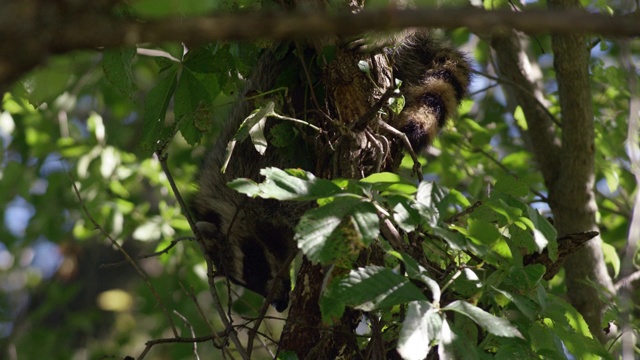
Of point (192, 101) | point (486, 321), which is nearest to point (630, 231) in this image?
point (486, 321)

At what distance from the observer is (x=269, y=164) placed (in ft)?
13.4

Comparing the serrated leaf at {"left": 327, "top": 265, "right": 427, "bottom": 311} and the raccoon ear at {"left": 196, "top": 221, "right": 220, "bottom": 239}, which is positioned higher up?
the serrated leaf at {"left": 327, "top": 265, "right": 427, "bottom": 311}

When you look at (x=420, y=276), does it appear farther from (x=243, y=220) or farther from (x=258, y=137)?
(x=243, y=220)

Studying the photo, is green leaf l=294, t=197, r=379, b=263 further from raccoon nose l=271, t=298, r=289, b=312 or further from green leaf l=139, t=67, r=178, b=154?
raccoon nose l=271, t=298, r=289, b=312

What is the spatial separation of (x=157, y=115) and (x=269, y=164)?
3.39 feet

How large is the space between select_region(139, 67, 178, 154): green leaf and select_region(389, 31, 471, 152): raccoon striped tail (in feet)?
3.01

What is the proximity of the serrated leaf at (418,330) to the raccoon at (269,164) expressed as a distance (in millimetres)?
1379

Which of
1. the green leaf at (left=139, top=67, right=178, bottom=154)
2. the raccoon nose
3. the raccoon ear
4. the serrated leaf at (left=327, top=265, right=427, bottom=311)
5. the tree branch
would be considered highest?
the tree branch

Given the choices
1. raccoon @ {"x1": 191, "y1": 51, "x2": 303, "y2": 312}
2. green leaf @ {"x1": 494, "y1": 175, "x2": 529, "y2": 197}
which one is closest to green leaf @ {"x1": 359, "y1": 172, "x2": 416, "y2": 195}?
green leaf @ {"x1": 494, "y1": 175, "x2": 529, "y2": 197}

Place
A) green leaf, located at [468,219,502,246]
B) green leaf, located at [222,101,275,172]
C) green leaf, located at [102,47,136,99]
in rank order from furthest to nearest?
green leaf, located at [102,47,136,99]
green leaf, located at [222,101,275,172]
green leaf, located at [468,219,502,246]

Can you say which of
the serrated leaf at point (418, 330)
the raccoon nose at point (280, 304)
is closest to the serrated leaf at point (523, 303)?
the serrated leaf at point (418, 330)

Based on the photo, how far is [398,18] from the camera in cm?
97

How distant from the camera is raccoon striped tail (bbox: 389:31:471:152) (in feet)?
11.5

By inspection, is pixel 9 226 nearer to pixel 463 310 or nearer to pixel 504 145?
pixel 504 145
